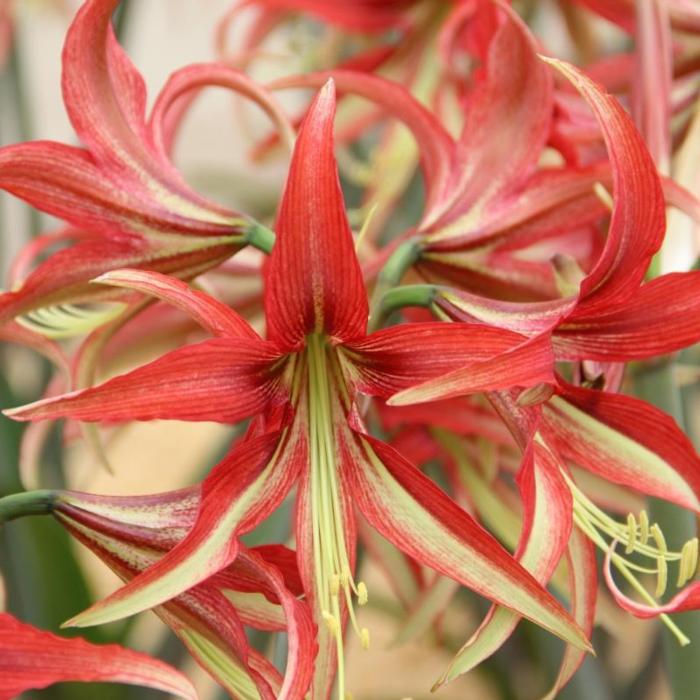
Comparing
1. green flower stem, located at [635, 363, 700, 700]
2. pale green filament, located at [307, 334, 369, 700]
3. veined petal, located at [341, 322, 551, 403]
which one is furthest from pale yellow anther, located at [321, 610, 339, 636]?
green flower stem, located at [635, 363, 700, 700]

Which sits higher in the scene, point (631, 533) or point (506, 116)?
point (506, 116)

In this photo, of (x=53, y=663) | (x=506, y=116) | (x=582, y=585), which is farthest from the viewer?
(x=506, y=116)

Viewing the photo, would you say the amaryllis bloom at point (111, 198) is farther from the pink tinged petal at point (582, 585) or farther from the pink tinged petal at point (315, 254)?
the pink tinged petal at point (582, 585)

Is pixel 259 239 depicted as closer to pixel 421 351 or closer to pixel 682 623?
pixel 421 351

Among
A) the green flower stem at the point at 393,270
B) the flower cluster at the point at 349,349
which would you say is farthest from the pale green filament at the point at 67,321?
the green flower stem at the point at 393,270

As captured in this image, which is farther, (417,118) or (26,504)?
(417,118)

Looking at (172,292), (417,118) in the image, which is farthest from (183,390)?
(417,118)

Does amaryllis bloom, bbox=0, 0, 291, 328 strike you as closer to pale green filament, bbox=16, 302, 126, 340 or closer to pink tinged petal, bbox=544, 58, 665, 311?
pale green filament, bbox=16, 302, 126, 340
